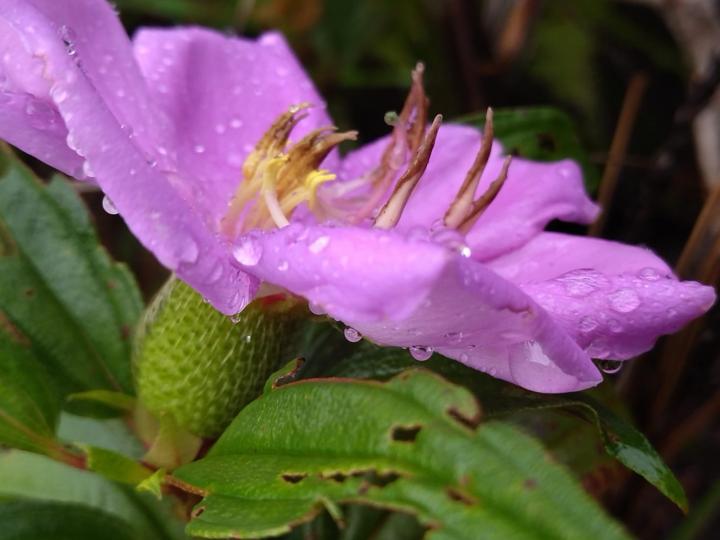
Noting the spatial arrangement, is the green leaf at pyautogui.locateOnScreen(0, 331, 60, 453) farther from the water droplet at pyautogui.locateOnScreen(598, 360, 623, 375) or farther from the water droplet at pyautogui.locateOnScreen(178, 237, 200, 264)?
the water droplet at pyautogui.locateOnScreen(598, 360, 623, 375)

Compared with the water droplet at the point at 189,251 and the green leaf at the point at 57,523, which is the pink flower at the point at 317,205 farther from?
the green leaf at the point at 57,523

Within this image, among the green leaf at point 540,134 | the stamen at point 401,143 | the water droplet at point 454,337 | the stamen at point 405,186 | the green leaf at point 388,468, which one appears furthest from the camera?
the green leaf at point 540,134

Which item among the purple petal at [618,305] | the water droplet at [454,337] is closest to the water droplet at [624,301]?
the purple petal at [618,305]

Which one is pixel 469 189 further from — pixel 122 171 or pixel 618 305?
pixel 122 171

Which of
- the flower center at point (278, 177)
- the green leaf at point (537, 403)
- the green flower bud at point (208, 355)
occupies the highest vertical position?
the flower center at point (278, 177)

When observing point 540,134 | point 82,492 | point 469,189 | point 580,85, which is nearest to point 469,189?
point 469,189
